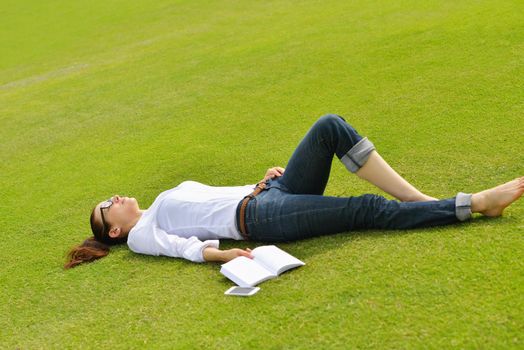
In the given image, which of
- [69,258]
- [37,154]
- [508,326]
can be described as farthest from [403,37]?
[508,326]

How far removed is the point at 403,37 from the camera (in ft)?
25.7

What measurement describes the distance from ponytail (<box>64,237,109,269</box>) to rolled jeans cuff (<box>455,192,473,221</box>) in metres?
2.39

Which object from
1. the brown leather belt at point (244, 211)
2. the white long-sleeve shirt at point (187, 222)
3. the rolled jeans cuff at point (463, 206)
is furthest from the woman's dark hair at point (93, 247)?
the rolled jeans cuff at point (463, 206)

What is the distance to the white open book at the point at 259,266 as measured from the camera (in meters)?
3.51

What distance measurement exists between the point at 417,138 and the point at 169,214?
91.3 inches

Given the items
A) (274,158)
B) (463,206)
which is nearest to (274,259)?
(463,206)

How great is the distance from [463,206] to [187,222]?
5.62 feet

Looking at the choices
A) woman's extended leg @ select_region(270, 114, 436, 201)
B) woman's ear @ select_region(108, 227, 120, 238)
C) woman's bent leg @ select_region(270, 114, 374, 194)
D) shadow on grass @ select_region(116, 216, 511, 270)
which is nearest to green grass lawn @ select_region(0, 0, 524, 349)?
shadow on grass @ select_region(116, 216, 511, 270)

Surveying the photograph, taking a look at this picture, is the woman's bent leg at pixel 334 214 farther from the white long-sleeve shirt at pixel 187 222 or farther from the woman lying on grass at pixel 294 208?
the white long-sleeve shirt at pixel 187 222

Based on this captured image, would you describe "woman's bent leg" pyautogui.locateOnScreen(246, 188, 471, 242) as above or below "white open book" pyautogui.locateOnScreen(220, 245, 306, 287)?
above

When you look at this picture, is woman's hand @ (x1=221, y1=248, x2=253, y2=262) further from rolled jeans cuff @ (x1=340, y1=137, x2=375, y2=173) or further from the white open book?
rolled jeans cuff @ (x1=340, y1=137, x2=375, y2=173)

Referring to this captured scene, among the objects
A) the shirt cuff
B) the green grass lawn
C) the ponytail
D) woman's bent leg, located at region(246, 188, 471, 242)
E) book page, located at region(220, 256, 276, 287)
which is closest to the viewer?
the green grass lawn

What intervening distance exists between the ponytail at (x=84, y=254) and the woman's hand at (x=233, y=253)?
3.58 feet

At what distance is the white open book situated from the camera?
3508mm
